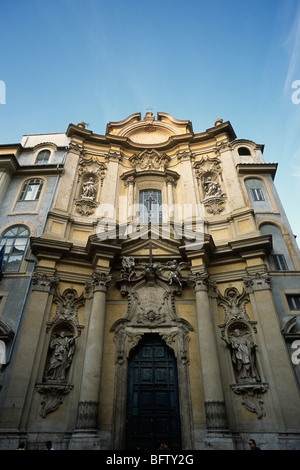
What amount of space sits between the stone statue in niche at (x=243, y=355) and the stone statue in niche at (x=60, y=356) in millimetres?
5744

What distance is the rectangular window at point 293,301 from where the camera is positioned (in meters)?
11.2

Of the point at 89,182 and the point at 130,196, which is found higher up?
the point at 89,182

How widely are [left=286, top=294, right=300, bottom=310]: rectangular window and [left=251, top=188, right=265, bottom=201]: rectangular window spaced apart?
529 cm

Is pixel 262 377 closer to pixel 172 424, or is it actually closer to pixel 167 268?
pixel 172 424

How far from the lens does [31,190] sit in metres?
15.3

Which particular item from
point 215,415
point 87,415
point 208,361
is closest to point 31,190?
point 87,415

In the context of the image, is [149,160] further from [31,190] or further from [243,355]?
[243,355]

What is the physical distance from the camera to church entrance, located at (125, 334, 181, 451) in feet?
31.8

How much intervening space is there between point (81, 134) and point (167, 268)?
412 inches

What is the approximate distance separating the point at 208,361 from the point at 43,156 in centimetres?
1426

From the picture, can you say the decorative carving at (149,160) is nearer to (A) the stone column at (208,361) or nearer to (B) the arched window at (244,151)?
(B) the arched window at (244,151)

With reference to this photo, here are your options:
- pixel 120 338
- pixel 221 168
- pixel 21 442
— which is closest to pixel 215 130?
pixel 221 168

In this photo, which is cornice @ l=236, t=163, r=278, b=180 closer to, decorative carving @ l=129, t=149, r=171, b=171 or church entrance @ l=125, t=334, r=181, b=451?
decorative carving @ l=129, t=149, r=171, b=171

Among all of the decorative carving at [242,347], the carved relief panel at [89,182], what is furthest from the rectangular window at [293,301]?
the carved relief panel at [89,182]
